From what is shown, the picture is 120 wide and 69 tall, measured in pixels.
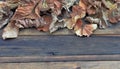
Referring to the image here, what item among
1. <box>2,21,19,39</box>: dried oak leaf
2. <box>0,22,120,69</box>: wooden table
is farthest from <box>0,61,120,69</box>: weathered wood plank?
<box>2,21,19,39</box>: dried oak leaf

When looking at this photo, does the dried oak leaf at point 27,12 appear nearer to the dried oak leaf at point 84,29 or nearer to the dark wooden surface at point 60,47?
the dark wooden surface at point 60,47

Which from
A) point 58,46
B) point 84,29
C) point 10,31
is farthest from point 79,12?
point 10,31

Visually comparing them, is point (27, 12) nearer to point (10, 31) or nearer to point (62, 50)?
point (10, 31)

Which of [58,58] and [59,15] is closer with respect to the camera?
[58,58]

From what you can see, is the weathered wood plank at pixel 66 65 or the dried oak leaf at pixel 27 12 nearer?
the weathered wood plank at pixel 66 65

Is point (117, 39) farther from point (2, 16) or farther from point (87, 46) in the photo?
point (2, 16)

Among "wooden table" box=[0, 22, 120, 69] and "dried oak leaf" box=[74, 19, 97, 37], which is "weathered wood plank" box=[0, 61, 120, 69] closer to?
"wooden table" box=[0, 22, 120, 69]

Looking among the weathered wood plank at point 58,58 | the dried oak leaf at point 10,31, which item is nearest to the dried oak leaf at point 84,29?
the weathered wood plank at point 58,58
